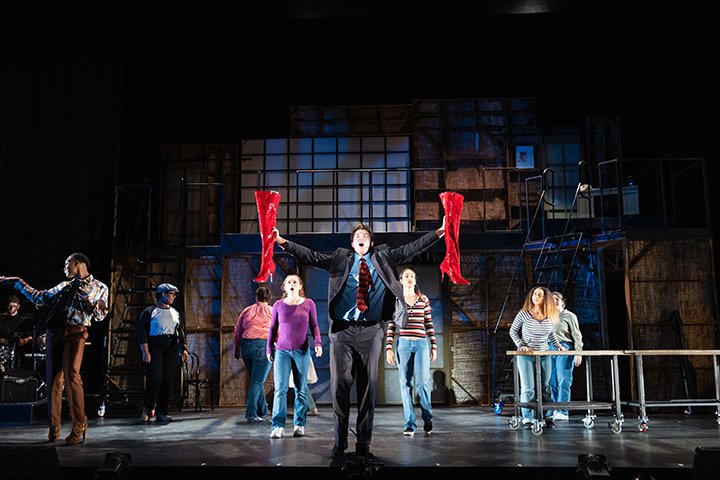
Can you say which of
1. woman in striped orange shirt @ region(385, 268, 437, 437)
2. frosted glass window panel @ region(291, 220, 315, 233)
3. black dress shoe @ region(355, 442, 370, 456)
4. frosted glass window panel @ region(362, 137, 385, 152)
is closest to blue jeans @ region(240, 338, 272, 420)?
woman in striped orange shirt @ region(385, 268, 437, 437)

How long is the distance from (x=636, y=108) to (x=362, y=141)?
16.5 feet

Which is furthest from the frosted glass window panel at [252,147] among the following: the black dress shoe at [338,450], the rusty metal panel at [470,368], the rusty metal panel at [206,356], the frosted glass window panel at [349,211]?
the black dress shoe at [338,450]

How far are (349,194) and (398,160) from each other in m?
1.14

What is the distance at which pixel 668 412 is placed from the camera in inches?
380

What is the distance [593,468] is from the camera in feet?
14.0

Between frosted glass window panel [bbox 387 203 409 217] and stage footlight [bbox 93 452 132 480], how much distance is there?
29.0 ft

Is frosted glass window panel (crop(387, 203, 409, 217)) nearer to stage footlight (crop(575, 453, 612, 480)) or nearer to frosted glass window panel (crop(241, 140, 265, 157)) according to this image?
frosted glass window panel (crop(241, 140, 265, 157))

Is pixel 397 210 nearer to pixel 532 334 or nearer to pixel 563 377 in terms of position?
pixel 563 377

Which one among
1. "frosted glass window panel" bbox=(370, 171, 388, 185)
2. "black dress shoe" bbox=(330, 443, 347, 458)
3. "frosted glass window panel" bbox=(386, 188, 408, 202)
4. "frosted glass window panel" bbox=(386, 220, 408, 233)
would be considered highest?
"frosted glass window panel" bbox=(370, 171, 388, 185)

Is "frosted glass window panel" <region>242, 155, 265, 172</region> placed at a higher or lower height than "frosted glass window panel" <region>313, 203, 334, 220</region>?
higher

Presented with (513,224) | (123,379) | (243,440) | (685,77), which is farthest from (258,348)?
(685,77)

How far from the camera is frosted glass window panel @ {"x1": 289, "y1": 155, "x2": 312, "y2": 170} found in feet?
43.4

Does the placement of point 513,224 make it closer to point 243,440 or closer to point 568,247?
point 568,247

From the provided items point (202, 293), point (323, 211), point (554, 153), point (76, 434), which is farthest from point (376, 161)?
point (76, 434)
